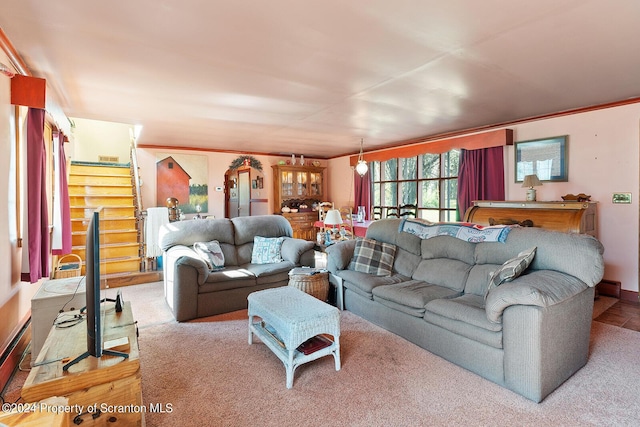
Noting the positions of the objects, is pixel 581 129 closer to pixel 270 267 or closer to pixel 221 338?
pixel 270 267

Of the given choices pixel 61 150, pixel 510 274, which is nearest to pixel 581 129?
pixel 510 274

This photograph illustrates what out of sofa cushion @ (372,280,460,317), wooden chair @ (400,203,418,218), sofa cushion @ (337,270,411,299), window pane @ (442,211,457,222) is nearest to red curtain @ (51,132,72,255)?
sofa cushion @ (337,270,411,299)

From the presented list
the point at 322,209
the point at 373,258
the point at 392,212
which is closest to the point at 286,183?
the point at 322,209

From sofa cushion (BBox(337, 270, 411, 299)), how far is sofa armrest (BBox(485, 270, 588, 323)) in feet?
3.79

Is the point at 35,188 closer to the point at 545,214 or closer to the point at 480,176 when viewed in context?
the point at 545,214

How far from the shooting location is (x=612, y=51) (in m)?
2.47

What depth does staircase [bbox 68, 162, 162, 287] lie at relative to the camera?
16.0ft

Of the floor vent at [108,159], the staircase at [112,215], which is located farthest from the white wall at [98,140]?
the staircase at [112,215]

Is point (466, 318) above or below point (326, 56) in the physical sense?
below

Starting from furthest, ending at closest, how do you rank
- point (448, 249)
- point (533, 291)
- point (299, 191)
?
1. point (299, 191)
2. point (448, 249)
3. point (533, 291)

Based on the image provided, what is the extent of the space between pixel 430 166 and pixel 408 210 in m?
0.99

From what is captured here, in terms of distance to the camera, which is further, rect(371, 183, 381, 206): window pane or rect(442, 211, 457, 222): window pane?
rect(371, 183, 381, 206): window pane

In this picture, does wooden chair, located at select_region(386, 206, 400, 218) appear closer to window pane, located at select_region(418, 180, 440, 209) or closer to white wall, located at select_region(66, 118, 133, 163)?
window pane, located at select_region(418, 180, 440, 209)

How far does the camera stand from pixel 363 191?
759 centimetres
